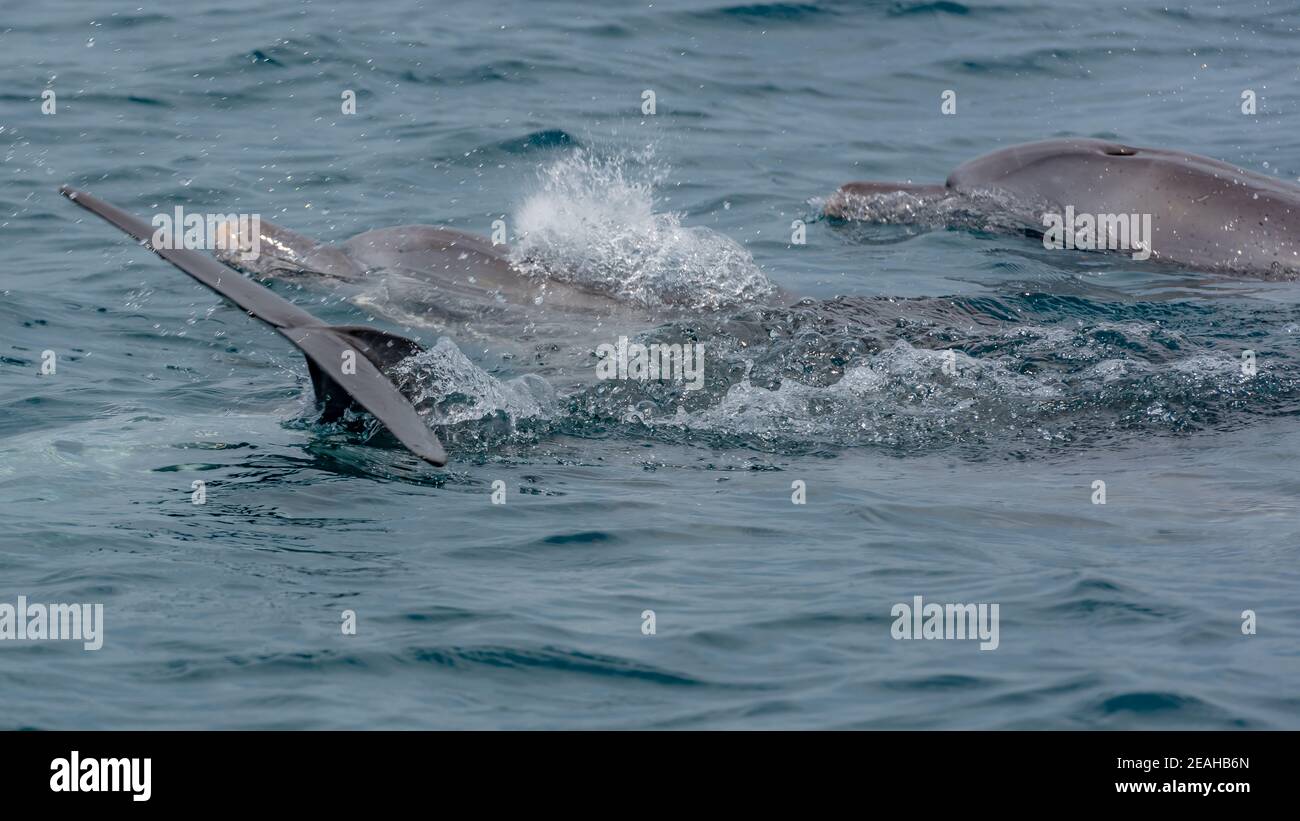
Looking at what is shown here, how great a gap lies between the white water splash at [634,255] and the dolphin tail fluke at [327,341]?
9.60ft

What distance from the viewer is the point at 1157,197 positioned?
40.2 ft

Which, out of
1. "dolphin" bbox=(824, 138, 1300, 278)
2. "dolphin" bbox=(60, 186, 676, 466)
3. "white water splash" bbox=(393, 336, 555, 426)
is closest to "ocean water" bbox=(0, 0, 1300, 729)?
"white water splash" bbox=(393, 336, 555, 426)

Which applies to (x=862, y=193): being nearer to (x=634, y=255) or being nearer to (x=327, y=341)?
(x=634, y=255)

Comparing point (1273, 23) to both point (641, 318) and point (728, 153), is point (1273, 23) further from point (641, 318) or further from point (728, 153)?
point (641, 318)

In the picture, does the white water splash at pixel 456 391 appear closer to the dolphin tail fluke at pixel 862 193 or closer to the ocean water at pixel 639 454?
the ocean water at pixel 639 454

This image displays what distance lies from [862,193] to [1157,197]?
2.80m

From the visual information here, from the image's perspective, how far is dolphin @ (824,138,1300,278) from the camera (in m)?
11.9

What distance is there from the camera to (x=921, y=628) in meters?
6.40

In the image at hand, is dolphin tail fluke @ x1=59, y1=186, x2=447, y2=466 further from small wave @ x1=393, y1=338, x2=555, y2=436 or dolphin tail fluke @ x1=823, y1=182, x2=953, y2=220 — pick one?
dolphin tail fluke @ x1=823, y1=182, x2=953, y2=220

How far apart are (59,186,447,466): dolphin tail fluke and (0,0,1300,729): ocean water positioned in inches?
18.1

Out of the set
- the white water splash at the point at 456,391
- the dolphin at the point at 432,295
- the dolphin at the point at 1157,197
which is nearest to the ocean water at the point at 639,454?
the white water splash at the point at 456,391

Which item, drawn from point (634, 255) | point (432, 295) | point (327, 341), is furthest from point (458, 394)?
point (634, 255)

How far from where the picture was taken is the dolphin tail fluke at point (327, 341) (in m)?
7.47

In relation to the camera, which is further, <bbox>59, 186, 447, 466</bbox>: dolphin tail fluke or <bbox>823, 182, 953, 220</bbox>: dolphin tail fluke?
<bbox>823, 182, 953, 220</bbox>: dolphin tail fluke
